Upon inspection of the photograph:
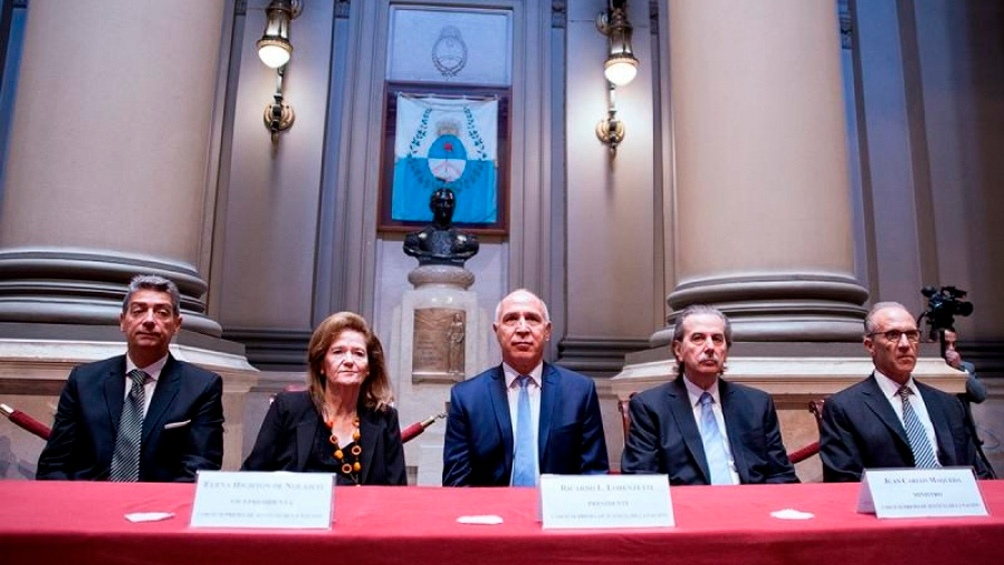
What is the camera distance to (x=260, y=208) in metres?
8.36

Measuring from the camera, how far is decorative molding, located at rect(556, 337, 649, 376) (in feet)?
26.9

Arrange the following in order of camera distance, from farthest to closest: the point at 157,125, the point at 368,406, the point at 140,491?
1. the point at 157,125
2. the point at 368,406
3. the point at 140,491

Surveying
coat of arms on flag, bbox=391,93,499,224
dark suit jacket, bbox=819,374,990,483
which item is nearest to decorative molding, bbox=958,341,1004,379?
coat of arms on flag, bbox=391,93,499,224

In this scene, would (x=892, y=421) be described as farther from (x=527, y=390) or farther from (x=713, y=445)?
(x=527, y=390)

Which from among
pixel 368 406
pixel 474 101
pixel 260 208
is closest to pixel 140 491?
pixel 368 406

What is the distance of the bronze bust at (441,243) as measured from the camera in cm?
738

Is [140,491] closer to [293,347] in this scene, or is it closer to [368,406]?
[368,406]

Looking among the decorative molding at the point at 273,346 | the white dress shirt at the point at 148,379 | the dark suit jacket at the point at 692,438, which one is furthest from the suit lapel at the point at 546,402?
the decorative molding at the point at 273,346

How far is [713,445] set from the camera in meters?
2.79

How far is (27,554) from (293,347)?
681 centimetres

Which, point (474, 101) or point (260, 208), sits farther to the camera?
point (474, 101)

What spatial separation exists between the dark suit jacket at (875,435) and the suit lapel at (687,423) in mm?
488

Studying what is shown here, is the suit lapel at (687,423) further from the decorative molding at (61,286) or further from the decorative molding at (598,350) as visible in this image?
the decorative molding at (598,350)

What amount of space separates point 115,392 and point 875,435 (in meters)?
2.72
